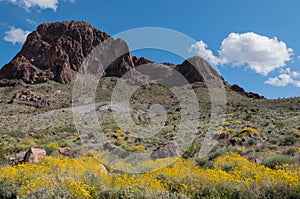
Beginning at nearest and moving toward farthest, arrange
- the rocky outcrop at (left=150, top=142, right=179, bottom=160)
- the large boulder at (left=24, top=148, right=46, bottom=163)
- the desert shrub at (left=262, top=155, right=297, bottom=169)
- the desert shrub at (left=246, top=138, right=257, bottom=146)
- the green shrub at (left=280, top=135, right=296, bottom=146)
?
the desert shrub at (left=262, top=155, right=297, bottom=169) → the large boulder at (left=24, top=148, right=46, bottom=163) → the rocky outcrop at (left=150, top=142, right=179, bottom=160) → the green shrub at (left=280, top=135, right=296, bottom=146) → the desert shrub at (left=246, top=138, right=257, bottom=146)

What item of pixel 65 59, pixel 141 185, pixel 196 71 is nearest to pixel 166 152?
pixel 141 185

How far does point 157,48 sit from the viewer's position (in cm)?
1398

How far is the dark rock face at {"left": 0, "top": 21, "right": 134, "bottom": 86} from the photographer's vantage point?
10506cm

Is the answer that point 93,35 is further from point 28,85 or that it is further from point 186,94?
point 186,94

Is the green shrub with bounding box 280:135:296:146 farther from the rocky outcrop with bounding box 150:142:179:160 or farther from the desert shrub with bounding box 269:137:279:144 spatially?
the rocky outcrop with bounding box 150:142:179:160

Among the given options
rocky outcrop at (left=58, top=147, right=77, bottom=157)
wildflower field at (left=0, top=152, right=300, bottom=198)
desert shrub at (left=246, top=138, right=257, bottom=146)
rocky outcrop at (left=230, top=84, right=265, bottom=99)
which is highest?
rocky outcrop at (left=230, top=84, right=265, bottom=99)

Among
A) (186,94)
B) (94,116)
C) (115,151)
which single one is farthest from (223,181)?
(186,94)

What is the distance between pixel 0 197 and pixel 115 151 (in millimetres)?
9580

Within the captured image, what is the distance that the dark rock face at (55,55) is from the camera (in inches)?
4136

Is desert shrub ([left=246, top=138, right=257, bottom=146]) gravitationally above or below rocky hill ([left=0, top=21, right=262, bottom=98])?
below

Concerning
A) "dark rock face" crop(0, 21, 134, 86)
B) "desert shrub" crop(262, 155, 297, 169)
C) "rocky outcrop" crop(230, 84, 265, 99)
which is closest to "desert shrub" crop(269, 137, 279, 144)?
"desert shrub" crop(262, 155, 297, 169)

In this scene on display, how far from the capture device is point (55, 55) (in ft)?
→ 393

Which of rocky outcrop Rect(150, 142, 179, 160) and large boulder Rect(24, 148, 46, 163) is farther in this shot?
rocky outcrop Rect(150, 142, 179, 160)

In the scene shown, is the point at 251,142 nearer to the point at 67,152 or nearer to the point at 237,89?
the point at 67,152
